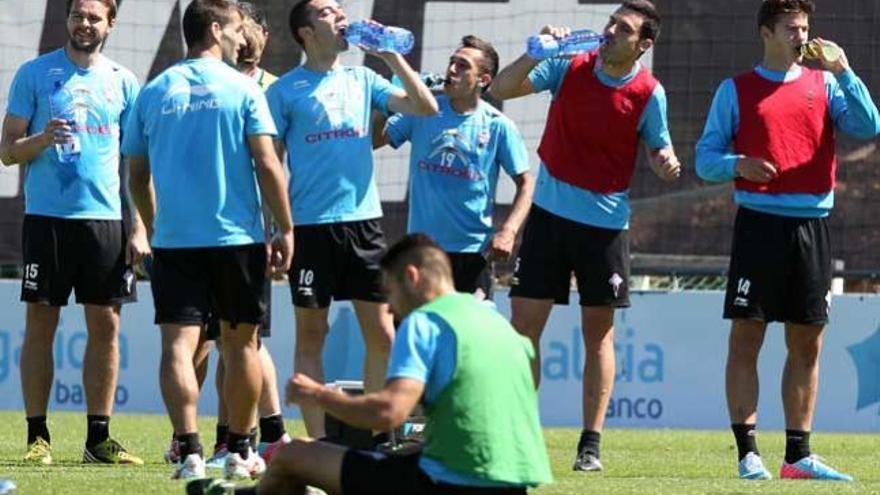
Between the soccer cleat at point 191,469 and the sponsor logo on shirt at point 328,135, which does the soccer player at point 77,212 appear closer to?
the sponsor logo on shirt at point 328,135

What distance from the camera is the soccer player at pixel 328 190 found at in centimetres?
980

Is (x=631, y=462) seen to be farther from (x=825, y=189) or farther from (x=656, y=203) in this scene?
(x=656, y=203)

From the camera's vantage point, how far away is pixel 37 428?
1034 centimetres

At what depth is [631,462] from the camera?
11336 mm

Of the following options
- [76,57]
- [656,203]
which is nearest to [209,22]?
[76,57]

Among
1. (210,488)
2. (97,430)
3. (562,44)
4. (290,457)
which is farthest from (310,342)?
(290,457)

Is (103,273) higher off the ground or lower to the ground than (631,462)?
higher

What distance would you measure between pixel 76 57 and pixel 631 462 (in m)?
3.55

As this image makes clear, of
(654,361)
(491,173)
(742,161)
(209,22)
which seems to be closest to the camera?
(209,22)

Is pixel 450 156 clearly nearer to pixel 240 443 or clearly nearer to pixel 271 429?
pixel 271 429

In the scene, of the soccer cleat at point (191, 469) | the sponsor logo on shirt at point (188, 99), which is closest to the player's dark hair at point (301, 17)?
the sponsor logo on shirt at point (188, 99)

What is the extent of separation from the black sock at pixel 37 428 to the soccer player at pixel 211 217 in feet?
5.06

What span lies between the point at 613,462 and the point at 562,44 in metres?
2.39

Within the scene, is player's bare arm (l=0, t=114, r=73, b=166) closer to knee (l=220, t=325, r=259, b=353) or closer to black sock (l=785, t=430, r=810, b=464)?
knee (l=220, t=325, r=259, b=353)
